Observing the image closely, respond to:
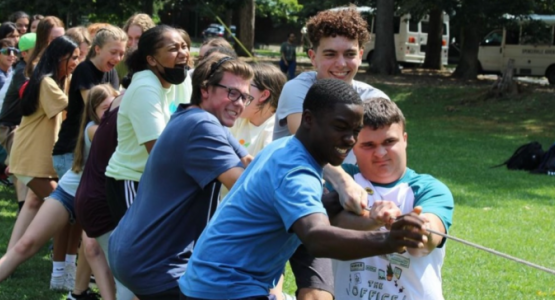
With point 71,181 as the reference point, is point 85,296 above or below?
below

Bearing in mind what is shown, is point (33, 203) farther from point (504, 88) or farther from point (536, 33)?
point (536, 33)

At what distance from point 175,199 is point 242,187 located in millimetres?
683

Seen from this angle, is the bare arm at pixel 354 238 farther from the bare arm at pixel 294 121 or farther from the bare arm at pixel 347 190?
the bare arm at pixel 294 121

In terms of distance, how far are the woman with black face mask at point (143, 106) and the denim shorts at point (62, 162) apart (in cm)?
173

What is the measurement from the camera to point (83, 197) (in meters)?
5.17

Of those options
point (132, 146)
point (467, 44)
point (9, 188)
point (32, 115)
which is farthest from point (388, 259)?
point (467, 44)

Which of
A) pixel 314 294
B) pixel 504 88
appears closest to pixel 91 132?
pixel 314 294

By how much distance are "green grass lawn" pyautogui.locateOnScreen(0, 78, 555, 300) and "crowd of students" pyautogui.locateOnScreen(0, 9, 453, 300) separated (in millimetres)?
1784

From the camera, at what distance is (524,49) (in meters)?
32.6

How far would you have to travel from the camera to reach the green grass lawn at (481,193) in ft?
22.7

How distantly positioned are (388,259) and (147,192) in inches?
43.0

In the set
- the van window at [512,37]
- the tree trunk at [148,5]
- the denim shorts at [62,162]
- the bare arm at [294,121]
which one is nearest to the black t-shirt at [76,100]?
the denim shorts at [62,162]

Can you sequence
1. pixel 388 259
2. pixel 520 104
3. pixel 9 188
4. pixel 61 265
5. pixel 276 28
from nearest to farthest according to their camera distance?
pixel 388 259
pixel 61 265
pixel 9 188
pixel 520 104
pixel 276 28

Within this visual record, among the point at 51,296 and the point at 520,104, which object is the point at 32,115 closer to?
the point at 51,296
